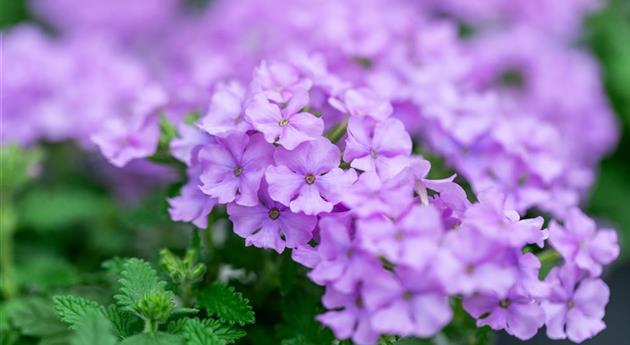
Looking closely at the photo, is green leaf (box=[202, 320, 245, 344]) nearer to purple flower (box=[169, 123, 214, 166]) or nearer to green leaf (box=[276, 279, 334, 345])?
green leaf (box=[276, 279, 334, 345])

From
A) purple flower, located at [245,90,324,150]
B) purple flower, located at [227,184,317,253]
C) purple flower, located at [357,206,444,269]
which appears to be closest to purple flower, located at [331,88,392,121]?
purple flower, located at [245,90,324,150]

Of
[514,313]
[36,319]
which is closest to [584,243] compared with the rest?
[514,313]

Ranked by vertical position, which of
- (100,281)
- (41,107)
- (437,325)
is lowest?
(100,281)

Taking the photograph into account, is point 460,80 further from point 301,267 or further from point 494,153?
point 301,267

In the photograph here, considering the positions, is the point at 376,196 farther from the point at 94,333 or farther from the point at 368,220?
the point at 94,333

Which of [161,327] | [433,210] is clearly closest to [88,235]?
[161,327]

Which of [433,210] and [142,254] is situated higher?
[433,210]

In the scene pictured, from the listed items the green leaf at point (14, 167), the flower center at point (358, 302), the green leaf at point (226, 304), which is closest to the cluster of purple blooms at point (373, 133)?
the flower center at point (358, 302)

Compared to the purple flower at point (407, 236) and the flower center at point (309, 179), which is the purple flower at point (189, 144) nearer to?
the flower center at point (309, 179)
